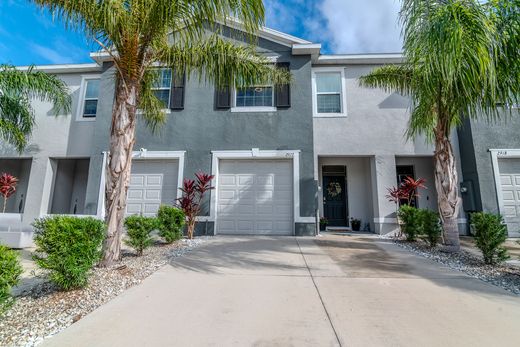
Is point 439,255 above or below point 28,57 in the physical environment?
below

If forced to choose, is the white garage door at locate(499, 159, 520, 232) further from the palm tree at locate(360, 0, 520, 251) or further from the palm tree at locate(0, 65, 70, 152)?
the palm tree at locate(0, 65, 70, 152)

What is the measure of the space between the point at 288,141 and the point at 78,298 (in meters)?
7.29

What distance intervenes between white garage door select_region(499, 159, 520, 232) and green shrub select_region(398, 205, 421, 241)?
4.39 m

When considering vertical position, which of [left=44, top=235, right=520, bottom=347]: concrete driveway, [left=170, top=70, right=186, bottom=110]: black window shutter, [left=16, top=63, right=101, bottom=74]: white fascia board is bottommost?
[left=44, top=235, right=520, bottom=347]: concrete driveway

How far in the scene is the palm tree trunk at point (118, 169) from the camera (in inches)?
176

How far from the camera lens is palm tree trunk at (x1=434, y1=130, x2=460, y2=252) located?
5988 mm

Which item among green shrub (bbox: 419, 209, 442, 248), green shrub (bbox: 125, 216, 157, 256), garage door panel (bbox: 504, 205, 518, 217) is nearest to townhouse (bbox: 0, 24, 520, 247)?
garage door panel (bbox: 504, 205, 518, 217)

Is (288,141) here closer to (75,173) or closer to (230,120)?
(230,120)

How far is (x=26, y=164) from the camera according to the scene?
11867 millimetres

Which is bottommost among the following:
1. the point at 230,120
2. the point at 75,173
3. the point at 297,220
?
the point at 297,220

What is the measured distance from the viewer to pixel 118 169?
14.8 feet

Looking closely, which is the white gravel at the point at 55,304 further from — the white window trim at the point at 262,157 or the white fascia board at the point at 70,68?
the white fascia board at the point at 70,68

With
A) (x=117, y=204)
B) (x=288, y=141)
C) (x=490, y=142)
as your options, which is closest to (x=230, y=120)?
(x=288, y=141)

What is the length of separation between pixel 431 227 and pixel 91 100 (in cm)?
1310
